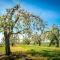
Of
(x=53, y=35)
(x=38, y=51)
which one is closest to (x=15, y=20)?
(x=38, y=51)

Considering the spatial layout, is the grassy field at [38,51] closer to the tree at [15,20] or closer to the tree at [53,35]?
the tree at [15,20]

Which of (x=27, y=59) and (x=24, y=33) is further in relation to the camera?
(x=24, y=33)


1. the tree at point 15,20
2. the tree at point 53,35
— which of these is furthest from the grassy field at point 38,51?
the tree at point 53,35

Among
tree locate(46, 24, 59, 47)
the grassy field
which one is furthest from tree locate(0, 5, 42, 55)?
tree locate(46, 24, 59, 47)

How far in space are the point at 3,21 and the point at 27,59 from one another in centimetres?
→ 841

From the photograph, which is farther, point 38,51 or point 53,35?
point 53,35

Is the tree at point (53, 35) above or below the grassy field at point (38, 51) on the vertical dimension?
above

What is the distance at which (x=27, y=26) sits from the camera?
40.3m

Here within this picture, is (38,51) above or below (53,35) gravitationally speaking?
below

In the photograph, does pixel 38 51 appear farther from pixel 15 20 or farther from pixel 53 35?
pixel 53 35

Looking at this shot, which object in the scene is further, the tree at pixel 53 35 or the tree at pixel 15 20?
the tree at pixel 53 35

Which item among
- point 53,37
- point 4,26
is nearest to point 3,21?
point 4,26

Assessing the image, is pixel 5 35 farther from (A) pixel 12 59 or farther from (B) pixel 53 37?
(B) pixel 53 37

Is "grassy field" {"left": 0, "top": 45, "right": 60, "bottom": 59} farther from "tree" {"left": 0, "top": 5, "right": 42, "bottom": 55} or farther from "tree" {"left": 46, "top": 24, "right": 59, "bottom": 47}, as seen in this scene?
"tree" {"left": 46, "top": 24, "right": 59, "bottom": 47}
